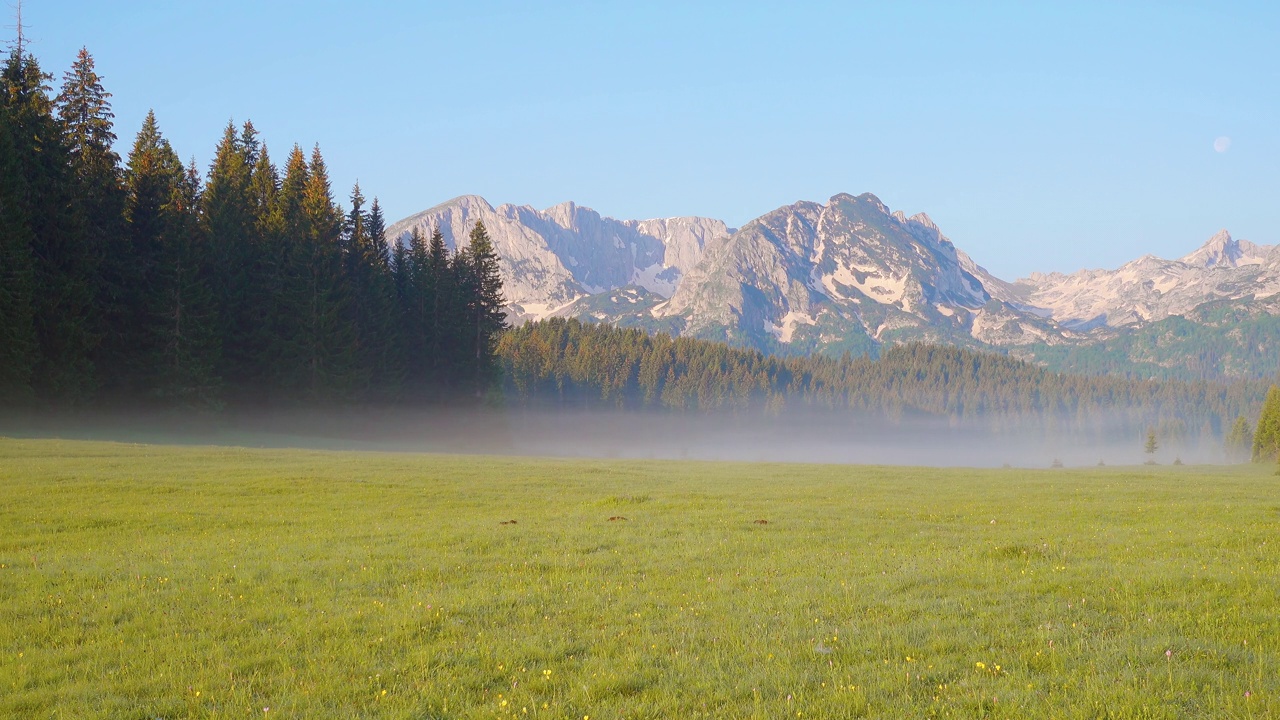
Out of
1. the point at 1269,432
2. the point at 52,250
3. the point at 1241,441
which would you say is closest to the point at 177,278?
the point at 52,250

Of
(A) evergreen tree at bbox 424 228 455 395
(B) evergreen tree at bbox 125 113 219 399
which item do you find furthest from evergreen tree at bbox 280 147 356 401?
(A) evergreen tree at bbox 424 228 455 395

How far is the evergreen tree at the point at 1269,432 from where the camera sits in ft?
323

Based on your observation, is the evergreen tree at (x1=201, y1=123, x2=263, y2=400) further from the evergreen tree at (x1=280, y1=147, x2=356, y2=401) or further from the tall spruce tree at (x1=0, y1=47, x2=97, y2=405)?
the tall spruce tree at (x1=0, y1=47, x2=97, y2=405)

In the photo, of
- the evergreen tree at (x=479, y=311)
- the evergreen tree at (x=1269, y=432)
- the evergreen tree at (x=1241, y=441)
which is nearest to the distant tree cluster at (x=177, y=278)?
the evergreen tree at (x=479, y=311)

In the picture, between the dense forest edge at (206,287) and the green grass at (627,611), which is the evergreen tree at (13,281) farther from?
the green grass at (627,611)

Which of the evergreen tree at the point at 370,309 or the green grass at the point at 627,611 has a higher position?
the evergreen tree at the point at 370,309

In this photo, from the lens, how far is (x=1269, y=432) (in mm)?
99625

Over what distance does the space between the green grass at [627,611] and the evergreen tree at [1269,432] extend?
9228cm

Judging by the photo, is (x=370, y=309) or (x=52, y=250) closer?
(x=52, y=250)

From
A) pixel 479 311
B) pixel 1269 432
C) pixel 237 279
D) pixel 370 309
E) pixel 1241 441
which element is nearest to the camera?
pixel 237 279

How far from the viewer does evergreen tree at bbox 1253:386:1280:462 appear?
98.4 meters

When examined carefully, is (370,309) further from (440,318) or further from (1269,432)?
(1269,432)

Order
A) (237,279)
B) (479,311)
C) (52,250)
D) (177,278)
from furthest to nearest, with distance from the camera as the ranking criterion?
(479,311) → (237,279) → (177,278) → (52,250)

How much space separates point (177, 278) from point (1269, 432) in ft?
389
